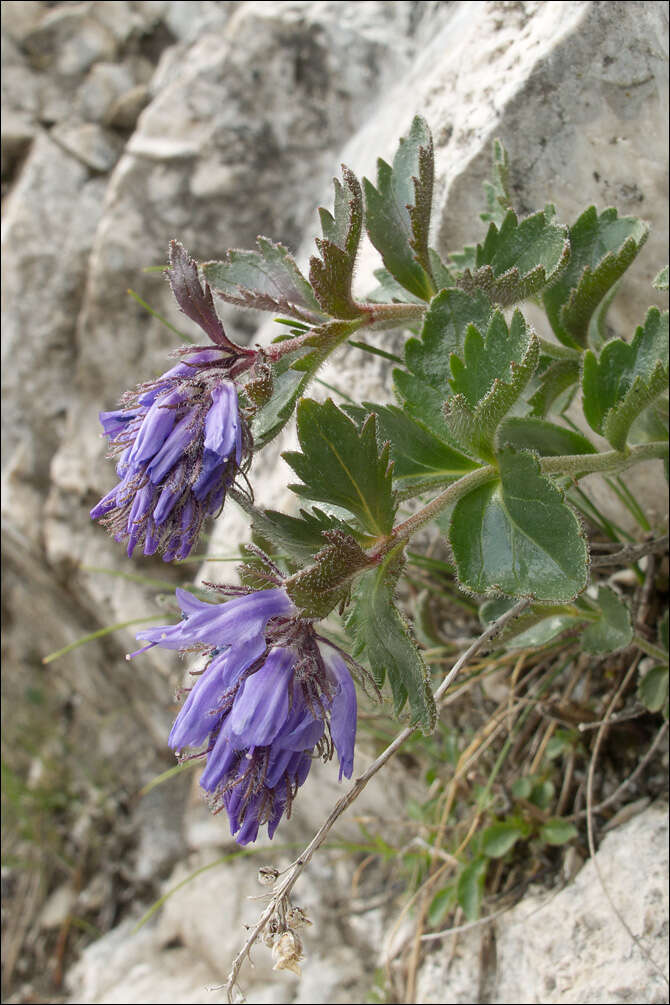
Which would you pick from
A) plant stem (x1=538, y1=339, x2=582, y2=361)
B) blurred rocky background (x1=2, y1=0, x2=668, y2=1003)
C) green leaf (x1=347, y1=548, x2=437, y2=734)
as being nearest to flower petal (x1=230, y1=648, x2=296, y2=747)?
green leaf (x1=347, y1=548, x2=437, y2=734)

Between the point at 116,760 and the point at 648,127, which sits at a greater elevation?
the point at 648,127

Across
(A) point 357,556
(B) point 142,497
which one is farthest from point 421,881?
(B) point 142,497

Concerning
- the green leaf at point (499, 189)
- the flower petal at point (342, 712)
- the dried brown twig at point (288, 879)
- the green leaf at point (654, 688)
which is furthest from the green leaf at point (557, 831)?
the green leaf at point (499, 189)

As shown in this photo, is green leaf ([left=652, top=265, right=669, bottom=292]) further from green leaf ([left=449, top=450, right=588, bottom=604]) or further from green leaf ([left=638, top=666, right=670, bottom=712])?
green leaf ([left=638, top=666, right=670, bottom=712])

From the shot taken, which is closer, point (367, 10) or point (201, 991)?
point (201, 991)

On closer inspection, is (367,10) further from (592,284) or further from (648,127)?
(592,284)

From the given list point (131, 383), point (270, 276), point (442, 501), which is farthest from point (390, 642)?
point (131, 383)

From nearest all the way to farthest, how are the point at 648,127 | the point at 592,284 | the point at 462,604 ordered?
the point at 592,284, the point at 648,127, the point at 462,604
